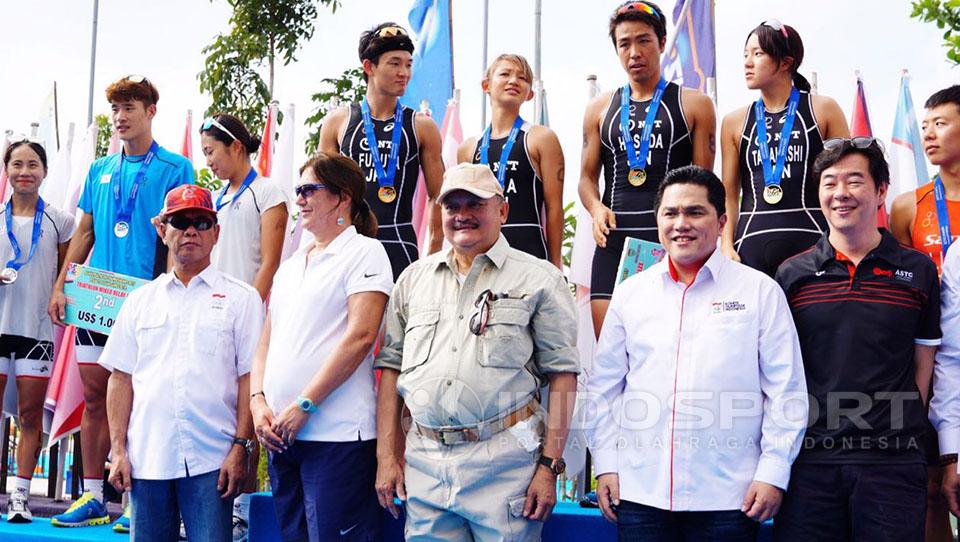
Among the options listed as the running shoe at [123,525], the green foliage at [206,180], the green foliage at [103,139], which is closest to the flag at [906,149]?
the running shoe at [123,525]

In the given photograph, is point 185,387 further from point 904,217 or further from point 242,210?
point 904,217

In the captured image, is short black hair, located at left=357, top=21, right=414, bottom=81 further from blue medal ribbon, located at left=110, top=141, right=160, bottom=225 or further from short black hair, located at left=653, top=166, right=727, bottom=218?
short black hair, located at left=653, top=166, right=727, bottom=218

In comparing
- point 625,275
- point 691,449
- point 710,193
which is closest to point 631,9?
point 625,275

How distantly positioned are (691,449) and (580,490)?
232 centimetres

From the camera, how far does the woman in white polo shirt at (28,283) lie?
198 inches

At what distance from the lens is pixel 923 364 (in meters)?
3.17

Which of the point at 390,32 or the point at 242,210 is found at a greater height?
the point at 390,32

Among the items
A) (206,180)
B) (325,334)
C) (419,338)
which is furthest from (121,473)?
(206,180)

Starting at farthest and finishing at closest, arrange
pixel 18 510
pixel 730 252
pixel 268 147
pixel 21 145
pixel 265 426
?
1. pixel 268 147
2. pixel 21 145
3. pixel 18 510
4. pixel 730 252
5. pixel 265 426

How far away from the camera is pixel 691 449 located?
9.73ft

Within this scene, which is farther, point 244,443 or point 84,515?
point 84,515

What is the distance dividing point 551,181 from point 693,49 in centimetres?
377

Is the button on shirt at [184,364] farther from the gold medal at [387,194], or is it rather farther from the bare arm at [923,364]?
the bare arm at [923,364]

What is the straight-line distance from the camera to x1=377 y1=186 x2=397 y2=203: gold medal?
4734 mm
